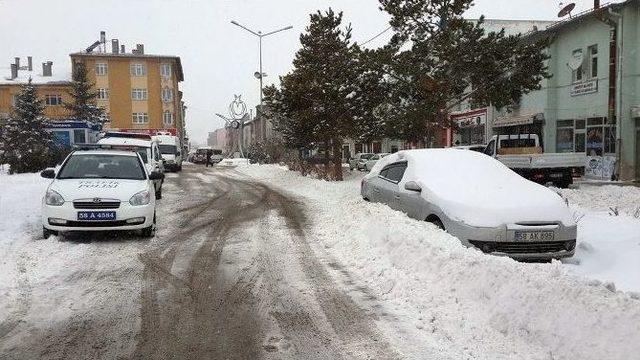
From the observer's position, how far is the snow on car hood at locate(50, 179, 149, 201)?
818cm

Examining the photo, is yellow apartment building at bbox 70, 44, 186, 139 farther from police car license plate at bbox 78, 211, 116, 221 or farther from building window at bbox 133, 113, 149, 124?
police car license plate at bbox 78, 211, 116, 221

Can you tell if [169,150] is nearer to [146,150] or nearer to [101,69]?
[146,150]

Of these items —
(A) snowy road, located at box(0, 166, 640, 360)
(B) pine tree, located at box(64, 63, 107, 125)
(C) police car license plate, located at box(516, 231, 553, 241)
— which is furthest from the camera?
(B) pine tree, located at box(64, 63, 107, 125)

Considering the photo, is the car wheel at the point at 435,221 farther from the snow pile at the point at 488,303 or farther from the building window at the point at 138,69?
the building window at the point at 138,69

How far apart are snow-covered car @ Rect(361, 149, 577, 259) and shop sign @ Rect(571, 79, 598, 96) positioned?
18.7 m

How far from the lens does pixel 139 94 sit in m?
65.1

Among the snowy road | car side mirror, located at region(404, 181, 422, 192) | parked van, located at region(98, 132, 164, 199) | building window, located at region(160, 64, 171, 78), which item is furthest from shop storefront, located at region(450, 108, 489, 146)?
building window, located at region(160, 64, 171, 78)

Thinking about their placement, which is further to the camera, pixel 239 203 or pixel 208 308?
pixel 239 203

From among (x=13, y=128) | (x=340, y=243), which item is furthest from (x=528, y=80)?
(x=13, y=128)

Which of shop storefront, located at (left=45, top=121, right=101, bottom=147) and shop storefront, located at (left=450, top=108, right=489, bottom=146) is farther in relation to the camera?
shop storefront, located at (left=450, top=108, right=489, bottom=146)

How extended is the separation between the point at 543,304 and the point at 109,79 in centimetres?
6835

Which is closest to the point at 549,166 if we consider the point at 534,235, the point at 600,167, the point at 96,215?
the point at 600,167

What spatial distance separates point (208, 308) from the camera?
5219 mm

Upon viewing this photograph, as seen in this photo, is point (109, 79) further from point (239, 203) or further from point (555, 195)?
point (555, 195)
